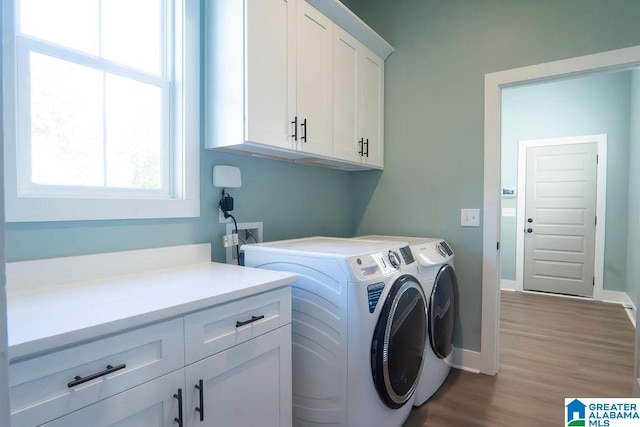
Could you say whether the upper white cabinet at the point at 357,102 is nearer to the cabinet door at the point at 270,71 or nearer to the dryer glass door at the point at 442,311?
the cabinet door at the point at 270,71

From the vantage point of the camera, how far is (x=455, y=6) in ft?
8.11

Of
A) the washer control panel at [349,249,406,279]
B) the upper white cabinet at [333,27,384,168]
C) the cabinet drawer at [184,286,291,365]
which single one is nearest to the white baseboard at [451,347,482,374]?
the washer control panel at [349,249,406,279]

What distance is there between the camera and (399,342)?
159cm

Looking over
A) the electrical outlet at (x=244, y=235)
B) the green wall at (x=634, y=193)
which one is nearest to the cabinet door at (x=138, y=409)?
the electrical outlet at (x=244, y=235)

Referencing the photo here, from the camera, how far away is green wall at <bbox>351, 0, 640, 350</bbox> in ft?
7.02

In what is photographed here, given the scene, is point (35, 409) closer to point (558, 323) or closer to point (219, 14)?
point (219, 14)

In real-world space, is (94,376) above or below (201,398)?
above

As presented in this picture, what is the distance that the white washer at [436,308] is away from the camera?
1963 mm

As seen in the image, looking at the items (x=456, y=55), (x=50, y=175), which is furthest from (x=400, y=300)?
(x=456, y=55)

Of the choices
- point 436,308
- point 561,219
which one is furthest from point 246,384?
point 561,219

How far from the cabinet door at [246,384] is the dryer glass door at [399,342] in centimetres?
40

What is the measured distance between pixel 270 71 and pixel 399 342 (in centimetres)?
146

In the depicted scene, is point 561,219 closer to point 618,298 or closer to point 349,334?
point 618,298

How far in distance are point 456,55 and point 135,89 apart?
214 centimetres
